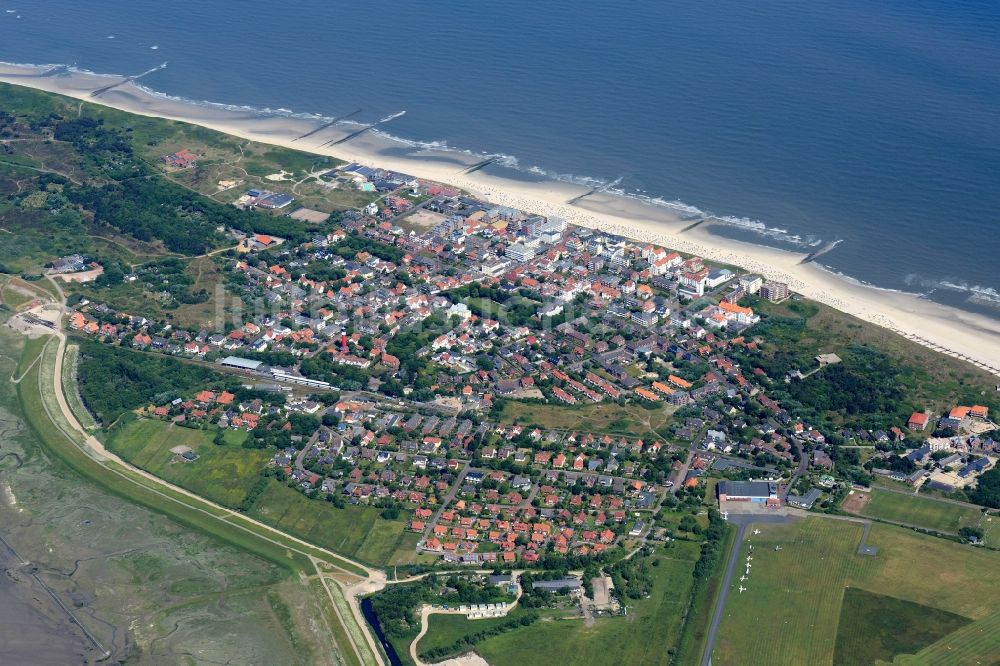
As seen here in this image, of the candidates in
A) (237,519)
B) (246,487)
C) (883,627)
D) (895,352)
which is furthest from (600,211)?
(883,627)

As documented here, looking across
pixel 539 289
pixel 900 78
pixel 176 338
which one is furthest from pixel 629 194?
pixel 176 338

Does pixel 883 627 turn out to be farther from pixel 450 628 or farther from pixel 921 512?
pixel 450 628

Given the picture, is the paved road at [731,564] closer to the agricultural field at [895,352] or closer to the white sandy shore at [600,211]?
the agricultural field at [895,352]

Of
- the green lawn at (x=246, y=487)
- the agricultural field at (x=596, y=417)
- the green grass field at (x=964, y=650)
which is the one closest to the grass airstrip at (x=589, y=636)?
the green lawn at (x=246, y=487)

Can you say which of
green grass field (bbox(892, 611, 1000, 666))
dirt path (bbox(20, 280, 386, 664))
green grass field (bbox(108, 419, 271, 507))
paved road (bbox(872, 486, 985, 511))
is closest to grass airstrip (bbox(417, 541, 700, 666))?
dirt path (bbox(20, 280, 386, 664))

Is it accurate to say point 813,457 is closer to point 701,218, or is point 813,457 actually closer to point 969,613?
point 969,613

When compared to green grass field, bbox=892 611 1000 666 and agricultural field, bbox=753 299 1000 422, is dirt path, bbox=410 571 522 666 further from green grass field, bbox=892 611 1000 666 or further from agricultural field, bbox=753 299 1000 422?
agricultural field, bbox=753 299 1000 422
